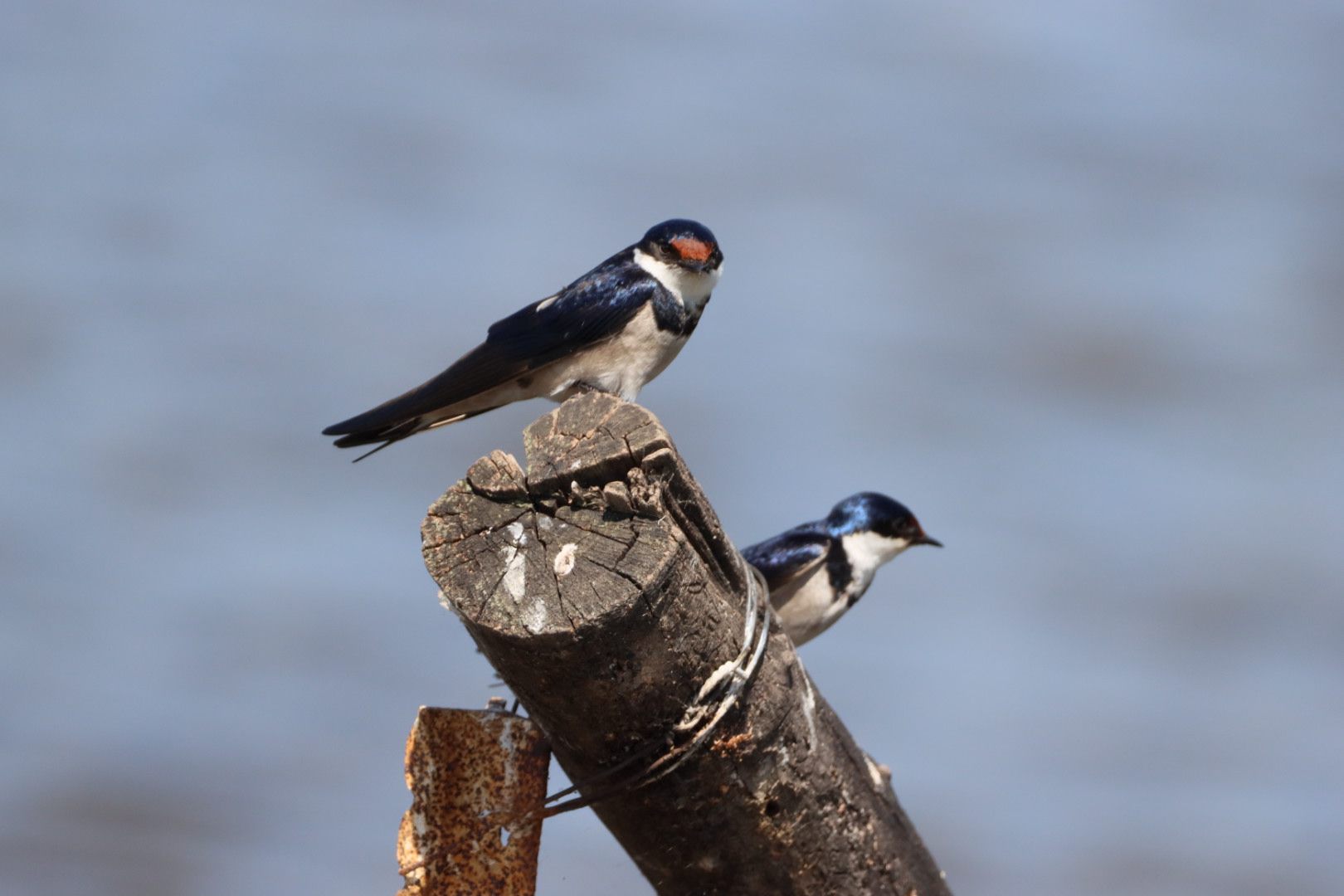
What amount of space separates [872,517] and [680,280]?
1.47m

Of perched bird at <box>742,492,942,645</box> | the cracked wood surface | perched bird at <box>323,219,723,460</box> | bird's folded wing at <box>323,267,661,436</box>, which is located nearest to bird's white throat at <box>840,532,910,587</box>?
perched bird at <box>742,492,942,645</box>

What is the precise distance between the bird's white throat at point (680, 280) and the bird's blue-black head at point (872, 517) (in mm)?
1389

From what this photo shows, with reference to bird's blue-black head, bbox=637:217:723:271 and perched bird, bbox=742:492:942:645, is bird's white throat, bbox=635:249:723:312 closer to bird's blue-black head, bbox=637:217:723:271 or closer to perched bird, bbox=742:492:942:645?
bird's blue-black head, bbox=637:217:723:271

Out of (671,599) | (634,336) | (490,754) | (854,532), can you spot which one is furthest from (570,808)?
(854,532)

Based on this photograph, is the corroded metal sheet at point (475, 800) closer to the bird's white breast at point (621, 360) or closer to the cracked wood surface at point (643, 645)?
the cracked wood surface at point (643, 645)

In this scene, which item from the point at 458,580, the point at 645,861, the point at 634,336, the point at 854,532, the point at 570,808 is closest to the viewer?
the point at 458,580

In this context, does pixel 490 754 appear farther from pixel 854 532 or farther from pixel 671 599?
pixel 854 532

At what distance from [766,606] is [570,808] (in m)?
0.28

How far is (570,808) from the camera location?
1.47 meters

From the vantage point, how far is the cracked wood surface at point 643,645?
133 centimetres

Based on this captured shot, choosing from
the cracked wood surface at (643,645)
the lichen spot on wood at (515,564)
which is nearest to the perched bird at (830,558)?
the cracked wood surface at (643,645)

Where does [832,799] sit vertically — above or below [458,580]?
below

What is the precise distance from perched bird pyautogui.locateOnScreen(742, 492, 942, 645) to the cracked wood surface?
2.03 m

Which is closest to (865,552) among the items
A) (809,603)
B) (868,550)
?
(868,550)
